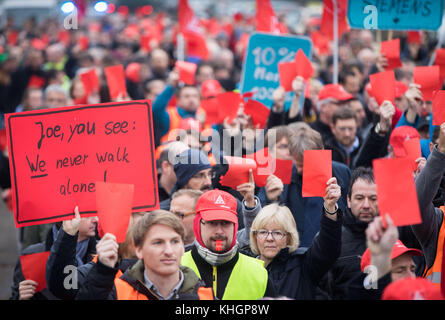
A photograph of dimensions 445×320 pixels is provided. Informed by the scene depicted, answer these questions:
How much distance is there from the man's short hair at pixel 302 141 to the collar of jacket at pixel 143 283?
1.74 m

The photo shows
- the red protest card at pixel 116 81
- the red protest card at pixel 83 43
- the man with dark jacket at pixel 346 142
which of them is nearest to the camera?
the man with dark jacket at pixel 346 142

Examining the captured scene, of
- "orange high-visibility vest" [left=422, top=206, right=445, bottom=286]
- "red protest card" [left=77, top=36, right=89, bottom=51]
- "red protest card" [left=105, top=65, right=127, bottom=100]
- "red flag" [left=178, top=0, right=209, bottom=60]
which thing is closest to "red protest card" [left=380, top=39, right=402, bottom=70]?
"red protest card" [left=105, top=65, right=127, bottom=100]

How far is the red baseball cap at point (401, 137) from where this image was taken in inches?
186

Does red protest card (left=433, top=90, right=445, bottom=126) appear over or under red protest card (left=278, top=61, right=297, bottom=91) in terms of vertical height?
under

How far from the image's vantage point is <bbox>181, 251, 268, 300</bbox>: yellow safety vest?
353 cm

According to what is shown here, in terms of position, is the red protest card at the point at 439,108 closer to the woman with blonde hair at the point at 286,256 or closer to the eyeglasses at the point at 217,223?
the woman with blonde hair at the point at 286,256

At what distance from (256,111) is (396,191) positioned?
291cm

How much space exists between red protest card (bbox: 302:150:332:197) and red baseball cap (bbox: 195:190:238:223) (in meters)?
0.43

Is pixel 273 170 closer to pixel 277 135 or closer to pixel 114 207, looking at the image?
pixel 277 135

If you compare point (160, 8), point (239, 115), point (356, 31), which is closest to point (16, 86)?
point (356, 31)

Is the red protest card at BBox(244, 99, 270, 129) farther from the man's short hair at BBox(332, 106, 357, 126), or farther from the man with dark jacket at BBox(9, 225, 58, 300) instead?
the man with dark jacket at BBox(9, 225, 58, 300)

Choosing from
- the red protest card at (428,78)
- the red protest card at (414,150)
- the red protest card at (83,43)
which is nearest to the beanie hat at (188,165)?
the red protest card at (414,150)

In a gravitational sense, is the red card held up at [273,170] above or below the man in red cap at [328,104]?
below
